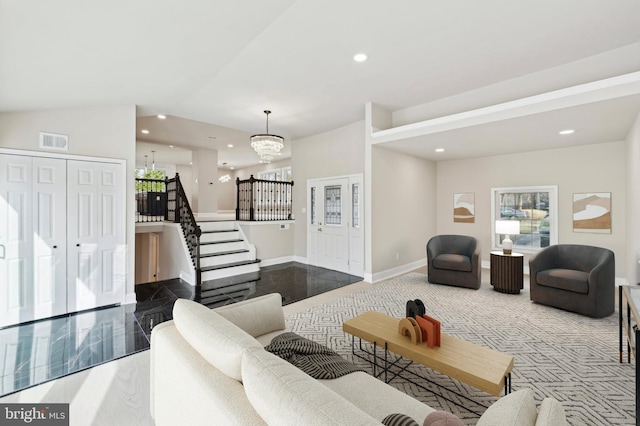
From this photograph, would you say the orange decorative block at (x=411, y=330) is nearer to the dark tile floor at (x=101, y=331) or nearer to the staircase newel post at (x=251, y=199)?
the dark tile floor at (x=101, y=331)

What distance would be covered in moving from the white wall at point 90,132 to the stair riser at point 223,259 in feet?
4.78

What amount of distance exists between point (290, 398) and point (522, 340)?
3.23m

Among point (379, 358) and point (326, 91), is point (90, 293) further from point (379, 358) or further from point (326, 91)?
point (326, 91)

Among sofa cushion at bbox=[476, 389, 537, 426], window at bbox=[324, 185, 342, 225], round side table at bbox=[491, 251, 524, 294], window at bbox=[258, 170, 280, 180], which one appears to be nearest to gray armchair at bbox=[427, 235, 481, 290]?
round side table at bbox=[491, 251, 524, 294]

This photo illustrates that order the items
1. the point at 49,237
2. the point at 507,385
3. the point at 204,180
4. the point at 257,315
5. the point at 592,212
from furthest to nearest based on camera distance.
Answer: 1. the point at 204,180
2. the point at 592,212
3. the point at 49,237
4. the point at 257,315
5. the point at 507,385

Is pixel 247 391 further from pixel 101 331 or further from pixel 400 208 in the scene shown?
pixel 400 208

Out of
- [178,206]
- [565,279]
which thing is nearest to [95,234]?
[178,206]

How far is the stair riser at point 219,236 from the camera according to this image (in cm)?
647

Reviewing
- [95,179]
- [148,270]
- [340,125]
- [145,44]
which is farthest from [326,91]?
[148,270]

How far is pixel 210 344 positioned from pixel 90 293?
393cm

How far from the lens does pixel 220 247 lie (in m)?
6.39

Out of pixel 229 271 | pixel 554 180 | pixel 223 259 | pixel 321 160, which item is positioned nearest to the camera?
pixel 554 180

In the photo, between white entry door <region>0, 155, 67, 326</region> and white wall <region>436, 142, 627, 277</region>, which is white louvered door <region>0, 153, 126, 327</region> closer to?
white entry door <region>0, 155, 67, 326</region>

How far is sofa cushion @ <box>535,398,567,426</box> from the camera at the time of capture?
2.92ft
